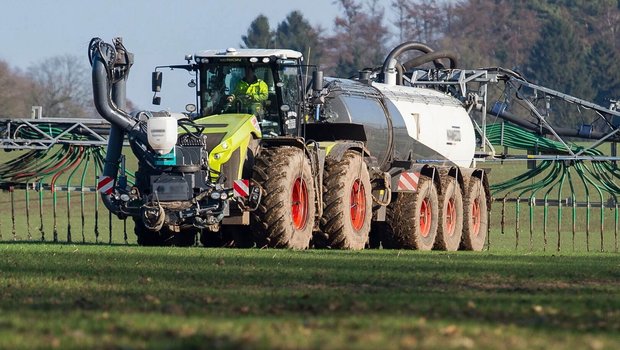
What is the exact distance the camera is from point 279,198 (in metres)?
22.0

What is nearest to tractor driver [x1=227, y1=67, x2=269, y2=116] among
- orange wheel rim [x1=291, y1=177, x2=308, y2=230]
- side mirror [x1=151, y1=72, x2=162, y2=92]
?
side mirror [x1=151, y1=72, x2=162, y2=92]

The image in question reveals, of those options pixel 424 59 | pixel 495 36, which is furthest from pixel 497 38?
pixel 424 59

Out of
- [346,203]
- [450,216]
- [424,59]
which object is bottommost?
[450,216]

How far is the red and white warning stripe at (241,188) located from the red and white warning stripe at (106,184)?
7.45 ft

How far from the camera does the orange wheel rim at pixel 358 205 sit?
82.2 ft

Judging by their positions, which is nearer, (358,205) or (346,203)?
(346,203)

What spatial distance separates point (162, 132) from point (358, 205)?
15.9 feet

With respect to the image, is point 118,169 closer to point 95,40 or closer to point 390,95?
point 95,40

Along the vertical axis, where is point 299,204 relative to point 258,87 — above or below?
below

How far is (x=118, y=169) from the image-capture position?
926 inches

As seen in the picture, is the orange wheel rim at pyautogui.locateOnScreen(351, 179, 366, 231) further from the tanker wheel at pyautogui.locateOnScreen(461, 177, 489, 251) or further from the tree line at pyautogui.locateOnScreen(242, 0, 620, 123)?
the tree line at pyautogui.locateOnScreen(242, 0, 620, 123)

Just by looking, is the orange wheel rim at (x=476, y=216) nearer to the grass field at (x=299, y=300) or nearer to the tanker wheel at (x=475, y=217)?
the tanker wheel at (x=475, y=217)

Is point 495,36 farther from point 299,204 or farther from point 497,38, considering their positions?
point 299,204

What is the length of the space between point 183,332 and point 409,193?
17.9 metres
